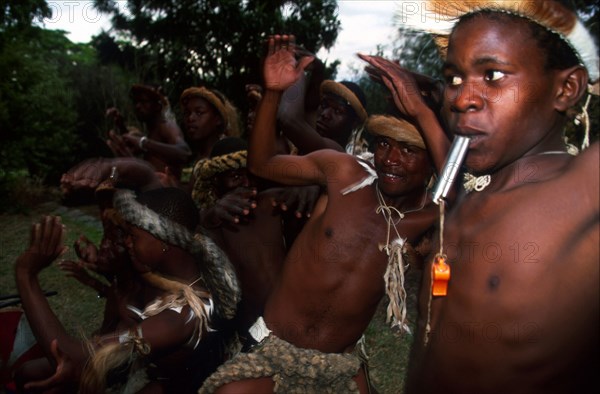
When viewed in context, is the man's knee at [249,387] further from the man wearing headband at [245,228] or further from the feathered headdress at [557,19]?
the feathered headdress at [557,19]

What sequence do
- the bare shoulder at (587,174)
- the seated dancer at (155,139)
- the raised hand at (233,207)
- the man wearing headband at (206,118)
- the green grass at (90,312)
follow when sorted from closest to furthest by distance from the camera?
the bare shoulder at (587,174), the raised hand at (233,207), the green grass at (90,312), the man wearing headband at (206,118), the seated dancer at (155,139)

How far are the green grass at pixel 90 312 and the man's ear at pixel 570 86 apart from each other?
214 cm

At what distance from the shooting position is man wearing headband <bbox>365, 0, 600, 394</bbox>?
1.41m

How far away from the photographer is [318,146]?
3.50m

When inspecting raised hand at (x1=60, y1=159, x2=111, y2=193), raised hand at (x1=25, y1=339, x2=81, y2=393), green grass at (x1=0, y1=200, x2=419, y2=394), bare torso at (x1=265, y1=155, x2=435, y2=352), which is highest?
raised hand at (x1=60, y1=159, x2=111, y2=193)

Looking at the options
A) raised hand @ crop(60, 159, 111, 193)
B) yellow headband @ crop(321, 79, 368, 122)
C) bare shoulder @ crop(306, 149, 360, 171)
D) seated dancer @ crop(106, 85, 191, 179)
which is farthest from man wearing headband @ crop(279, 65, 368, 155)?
seated dancer @ crop(106, 85, 191, 179)

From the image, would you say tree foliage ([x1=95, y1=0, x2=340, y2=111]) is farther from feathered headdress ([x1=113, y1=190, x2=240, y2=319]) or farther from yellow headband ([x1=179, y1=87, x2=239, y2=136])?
feathered headdress ([x1=113, y1=190, x2=240, y2=319])

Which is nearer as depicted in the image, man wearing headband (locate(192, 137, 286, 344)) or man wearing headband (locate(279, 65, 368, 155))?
man wearing headband (locate(192, 137, 286, 344))

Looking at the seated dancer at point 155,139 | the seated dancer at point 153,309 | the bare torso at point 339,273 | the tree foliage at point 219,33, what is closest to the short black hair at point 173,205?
the seated dancer at point 153,309

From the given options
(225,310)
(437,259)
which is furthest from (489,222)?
(225,310)

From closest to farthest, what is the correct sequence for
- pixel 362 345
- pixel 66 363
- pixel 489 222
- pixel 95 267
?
pixel 489 222, pixel 66 363, pixel 362 345, pixel 95 267

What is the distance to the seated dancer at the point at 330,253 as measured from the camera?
2.36 metres

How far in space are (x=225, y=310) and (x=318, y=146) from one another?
1329mm

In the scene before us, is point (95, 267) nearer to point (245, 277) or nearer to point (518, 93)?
point (245, 277)
